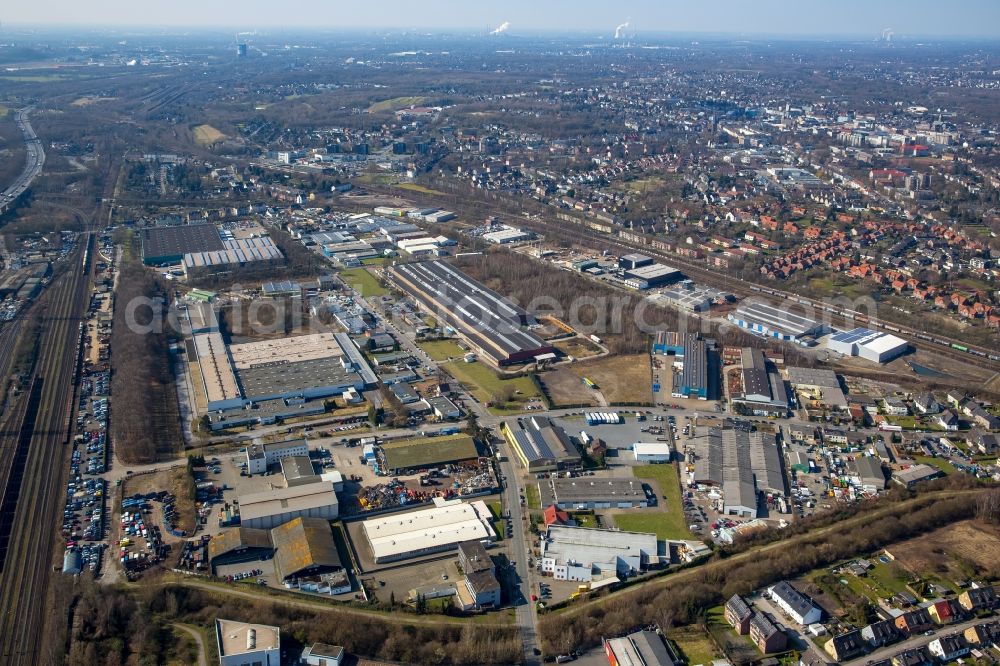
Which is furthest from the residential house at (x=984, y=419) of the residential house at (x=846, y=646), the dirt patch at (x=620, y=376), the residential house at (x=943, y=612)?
the residential house at (x=846, y=646)

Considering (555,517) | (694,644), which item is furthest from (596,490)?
(694,644)

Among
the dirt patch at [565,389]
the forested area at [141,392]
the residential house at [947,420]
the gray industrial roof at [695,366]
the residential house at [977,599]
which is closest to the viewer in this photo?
the residential house at [977,599]

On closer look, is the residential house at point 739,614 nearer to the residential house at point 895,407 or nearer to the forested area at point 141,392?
the residential house at point 895,407

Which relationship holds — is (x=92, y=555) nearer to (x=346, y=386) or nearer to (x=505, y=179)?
(x=346, y=386)

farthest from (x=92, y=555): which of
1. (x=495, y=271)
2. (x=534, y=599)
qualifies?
(x=495, y=271)

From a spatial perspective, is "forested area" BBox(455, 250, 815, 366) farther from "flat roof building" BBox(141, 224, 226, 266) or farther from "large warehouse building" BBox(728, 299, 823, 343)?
"flat roof building" BBox(141, 224, 226, 266)

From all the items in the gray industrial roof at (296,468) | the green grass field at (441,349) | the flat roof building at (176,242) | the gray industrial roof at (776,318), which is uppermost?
the flat roof building at (176,242)
